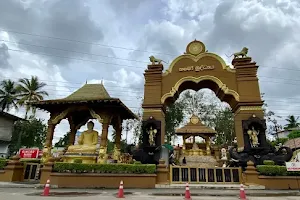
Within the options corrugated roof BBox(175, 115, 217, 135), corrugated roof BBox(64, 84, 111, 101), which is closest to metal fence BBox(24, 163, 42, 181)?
corrugated roof BBox(64, 84, 111, 101)

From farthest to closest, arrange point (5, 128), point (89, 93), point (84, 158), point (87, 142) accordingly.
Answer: point (5, 128) < point (89, 93) < point (87, 142) < point (84, 158)

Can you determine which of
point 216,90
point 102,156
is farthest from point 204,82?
point 102,156

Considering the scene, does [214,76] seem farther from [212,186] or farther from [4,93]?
[4,93]

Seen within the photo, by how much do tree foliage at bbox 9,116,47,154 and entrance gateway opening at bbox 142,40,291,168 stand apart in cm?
2251

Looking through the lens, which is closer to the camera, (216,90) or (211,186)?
(211,186)

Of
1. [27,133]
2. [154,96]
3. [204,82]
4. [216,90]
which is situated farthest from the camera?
[27,133]

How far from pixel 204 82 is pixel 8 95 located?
29480 mm

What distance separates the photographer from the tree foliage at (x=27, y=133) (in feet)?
103

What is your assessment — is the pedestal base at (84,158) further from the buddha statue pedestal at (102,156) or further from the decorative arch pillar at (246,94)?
the decorative arch pillar at (246,94)

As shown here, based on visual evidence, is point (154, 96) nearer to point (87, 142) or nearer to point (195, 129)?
point (87, 142)

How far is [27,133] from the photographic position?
104 feet

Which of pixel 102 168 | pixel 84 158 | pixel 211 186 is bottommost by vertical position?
pixel 211 186

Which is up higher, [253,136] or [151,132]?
[151,132]

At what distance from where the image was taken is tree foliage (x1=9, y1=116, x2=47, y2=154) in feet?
103
